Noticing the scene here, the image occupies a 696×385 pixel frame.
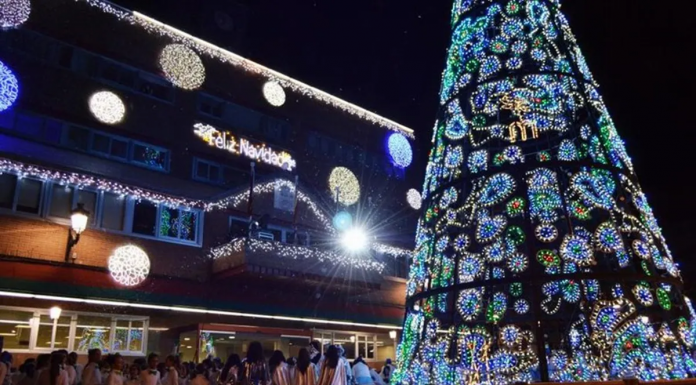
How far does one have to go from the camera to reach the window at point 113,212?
16391 millimetres

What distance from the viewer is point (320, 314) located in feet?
67.1

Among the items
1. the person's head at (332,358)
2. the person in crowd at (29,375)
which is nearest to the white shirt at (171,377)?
the person in crowd at (29,375)

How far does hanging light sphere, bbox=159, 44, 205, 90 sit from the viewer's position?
19.8 meters

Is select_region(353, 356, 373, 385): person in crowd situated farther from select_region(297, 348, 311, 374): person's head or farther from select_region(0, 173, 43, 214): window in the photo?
select_region(0, 173, 43, 214): window

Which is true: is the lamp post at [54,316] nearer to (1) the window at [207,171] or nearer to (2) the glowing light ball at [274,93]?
(1) the window at [207,171]

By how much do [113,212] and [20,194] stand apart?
2.61 meters

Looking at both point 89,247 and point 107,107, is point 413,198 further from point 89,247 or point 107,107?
point 89,247

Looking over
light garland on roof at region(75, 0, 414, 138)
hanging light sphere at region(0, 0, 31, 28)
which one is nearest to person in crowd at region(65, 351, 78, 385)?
hanging light sphere at region(0, 0, 31, 28)

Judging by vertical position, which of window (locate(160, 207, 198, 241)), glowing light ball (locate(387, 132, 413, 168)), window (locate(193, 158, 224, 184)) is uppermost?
glowing light ball (locate(387, 132, 413, 168))

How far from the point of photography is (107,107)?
17.6 metres

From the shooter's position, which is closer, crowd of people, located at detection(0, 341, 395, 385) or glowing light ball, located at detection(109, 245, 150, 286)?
crowd of people, located at detection(0, 341, 395, 385)

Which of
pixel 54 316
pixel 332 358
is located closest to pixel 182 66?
pixel 54 316

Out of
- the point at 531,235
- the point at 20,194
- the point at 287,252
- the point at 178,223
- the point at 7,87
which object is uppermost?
the point at 7,87

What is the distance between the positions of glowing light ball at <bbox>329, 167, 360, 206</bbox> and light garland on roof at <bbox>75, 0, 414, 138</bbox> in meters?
3.48
